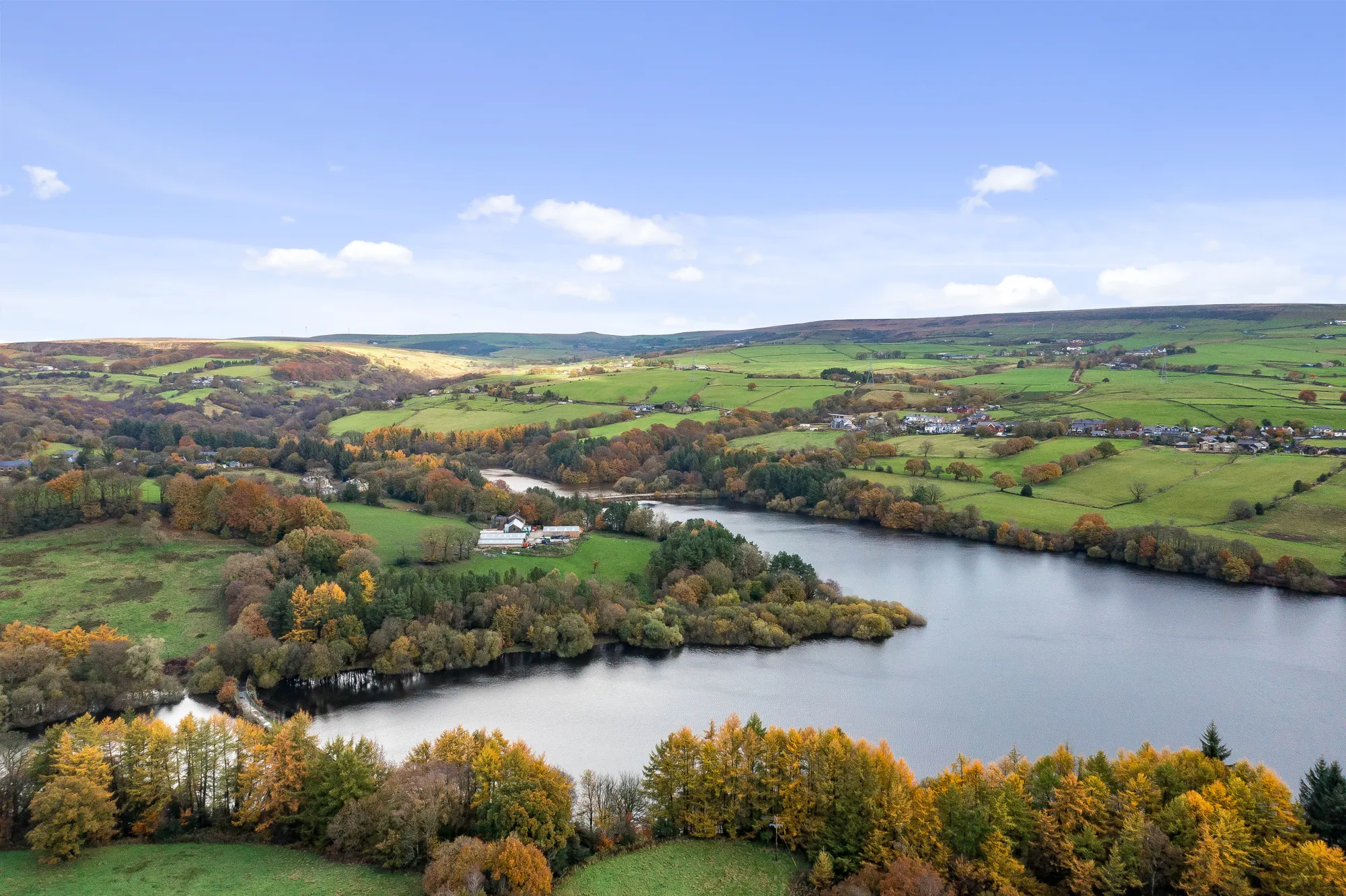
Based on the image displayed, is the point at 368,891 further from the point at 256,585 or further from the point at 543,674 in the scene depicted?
the point at 256,585

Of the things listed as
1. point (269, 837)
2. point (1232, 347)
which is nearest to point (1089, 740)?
point (269, 837)

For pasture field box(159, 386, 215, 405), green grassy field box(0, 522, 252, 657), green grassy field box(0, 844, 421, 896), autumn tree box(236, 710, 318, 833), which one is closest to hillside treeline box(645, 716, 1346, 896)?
green grassy field box(0, 844, 421, 896)

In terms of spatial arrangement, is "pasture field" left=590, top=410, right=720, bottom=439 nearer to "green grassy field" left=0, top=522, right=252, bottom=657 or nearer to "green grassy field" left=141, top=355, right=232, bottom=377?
"green grassy field" left=0, top=522, right=252, bottom=657

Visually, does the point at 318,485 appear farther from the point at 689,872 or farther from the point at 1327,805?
the point at 1327,805

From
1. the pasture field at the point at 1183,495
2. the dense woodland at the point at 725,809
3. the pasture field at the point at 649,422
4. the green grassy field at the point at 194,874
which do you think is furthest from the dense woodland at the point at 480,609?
the pasture field at the point at 649,422

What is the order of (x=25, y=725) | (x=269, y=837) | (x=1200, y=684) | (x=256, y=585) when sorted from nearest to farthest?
(x=269, y=837) → (x=25, y=725) → (x=1200, y=684) → (x=256, y=585)
